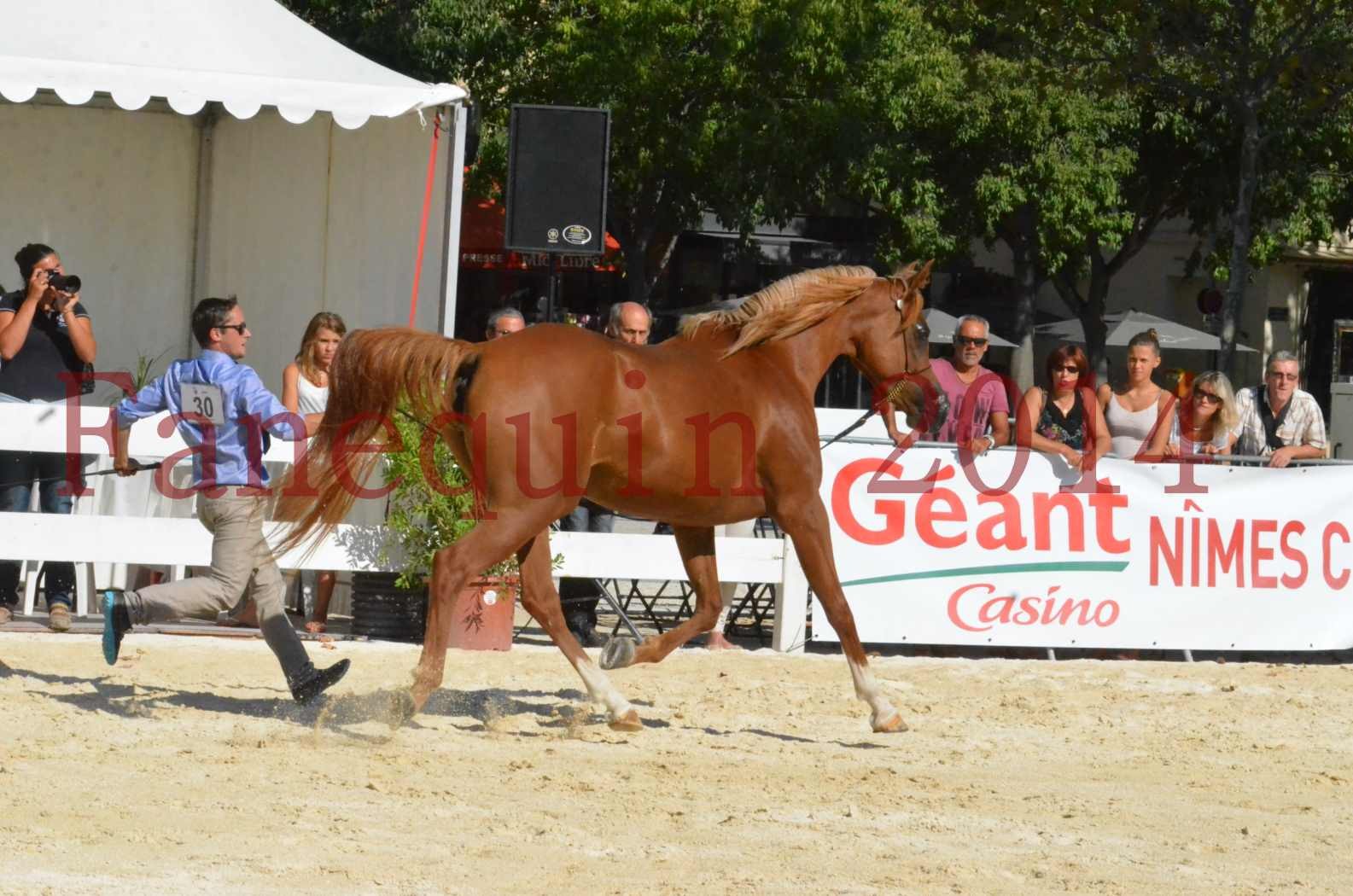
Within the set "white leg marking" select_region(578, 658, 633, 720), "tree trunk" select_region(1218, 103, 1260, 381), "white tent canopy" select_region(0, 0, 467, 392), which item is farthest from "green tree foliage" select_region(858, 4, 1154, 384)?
"white leg marking" select_region(578, 658, 633, 720)

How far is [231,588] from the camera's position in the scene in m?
7.21

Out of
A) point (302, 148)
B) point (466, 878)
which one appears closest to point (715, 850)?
point (466, 878)

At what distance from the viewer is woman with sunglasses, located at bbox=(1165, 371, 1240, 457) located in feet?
33.7

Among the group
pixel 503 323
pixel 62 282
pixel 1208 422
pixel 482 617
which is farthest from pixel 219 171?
pixel 1208 422

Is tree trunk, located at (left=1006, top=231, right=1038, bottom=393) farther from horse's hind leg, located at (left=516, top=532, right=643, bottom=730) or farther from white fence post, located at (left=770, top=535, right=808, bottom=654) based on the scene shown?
horse's hind leg, located at (left=516, top=532, right=643, bottom=730)

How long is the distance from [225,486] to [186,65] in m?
4.18

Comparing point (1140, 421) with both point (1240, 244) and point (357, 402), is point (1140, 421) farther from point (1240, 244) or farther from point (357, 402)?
point (1240, 244)

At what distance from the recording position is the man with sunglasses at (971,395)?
32.1ft

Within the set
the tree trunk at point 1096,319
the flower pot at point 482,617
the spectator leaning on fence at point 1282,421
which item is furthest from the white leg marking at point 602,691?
the tree trunk at point 1096,319

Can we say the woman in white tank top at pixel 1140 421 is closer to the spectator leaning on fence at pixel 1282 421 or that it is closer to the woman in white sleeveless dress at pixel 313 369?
the spectator leaning on fence at pixel 1282 421

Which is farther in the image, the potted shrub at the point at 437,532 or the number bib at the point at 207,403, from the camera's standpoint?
the potted shrub at the point at 437,532

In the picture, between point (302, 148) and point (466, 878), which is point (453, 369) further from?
point (302, 148)

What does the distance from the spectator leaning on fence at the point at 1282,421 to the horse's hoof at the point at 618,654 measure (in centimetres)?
484

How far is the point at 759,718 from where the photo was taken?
301 inches
